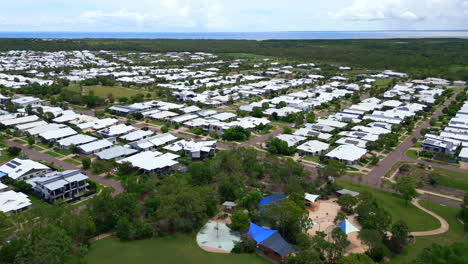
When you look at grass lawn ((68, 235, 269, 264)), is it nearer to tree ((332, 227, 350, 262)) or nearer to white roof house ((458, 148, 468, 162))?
tree ((332, 227, 350, 262))

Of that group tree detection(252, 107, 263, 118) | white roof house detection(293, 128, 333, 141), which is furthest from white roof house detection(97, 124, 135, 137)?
white roof house detection(293, 128, 333, 141)

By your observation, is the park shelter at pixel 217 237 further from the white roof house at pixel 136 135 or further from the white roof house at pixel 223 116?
the white roof house at pixel 223 116

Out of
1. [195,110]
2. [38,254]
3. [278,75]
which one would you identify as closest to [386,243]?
[38,254]

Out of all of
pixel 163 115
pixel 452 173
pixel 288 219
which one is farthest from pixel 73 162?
pixel 452 173

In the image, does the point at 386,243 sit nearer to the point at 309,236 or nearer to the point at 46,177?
the point at 309,236

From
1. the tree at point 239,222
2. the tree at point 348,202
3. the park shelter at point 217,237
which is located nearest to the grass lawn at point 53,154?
the park shelter at point 217,237
